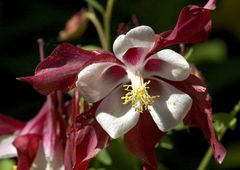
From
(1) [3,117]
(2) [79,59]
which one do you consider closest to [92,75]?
(2) [79,59]

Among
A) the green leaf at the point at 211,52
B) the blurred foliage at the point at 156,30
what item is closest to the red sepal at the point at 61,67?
the blurred foliage at the point at 156,30

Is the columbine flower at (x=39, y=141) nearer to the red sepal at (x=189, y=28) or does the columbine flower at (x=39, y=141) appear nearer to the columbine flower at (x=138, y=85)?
the columbine flower at (x=138, y=85)

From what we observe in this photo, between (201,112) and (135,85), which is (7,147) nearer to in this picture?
(135,85)

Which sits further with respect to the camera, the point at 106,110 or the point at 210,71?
the point at 210,71

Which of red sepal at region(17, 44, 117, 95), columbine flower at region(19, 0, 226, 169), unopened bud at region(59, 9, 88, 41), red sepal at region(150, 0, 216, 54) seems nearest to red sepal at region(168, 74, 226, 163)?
columbine flower at region(19, 0, 226, 169)

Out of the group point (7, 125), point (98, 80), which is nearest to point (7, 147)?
point (7, 125)

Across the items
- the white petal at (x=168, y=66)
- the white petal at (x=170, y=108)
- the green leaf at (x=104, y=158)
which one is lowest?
the green leaf at (x=104, y=158)

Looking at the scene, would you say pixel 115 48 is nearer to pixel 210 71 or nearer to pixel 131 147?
pixel 131 147

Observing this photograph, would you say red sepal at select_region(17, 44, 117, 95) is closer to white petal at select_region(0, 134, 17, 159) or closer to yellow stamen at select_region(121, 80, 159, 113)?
yellow stamen at select_region(121, 80, 159, 113)
